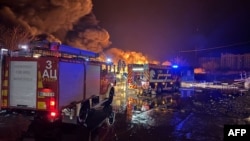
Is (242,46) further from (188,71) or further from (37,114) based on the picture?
(37,114)

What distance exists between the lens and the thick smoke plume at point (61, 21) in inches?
1494

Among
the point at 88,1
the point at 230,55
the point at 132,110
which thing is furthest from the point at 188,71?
the point at 132,110

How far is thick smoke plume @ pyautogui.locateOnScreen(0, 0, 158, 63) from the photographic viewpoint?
3794 centimetres

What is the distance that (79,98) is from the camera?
9.71 metres

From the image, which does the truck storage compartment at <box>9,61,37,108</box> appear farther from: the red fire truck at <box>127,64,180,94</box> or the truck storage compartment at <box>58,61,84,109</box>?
the red fire truck at <box>127,64,180,94</box>

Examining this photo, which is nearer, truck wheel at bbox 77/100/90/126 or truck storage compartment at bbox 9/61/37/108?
truck storage compartment at bbox 9/61/37/108

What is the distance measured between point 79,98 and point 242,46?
4980cm

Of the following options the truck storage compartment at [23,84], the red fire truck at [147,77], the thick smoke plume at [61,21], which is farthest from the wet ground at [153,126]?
the thick smoke plume at [61,21]

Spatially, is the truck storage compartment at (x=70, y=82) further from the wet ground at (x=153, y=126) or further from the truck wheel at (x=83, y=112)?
the wet ground at (x=153, y=126)

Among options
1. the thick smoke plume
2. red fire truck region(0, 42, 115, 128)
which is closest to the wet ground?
red fire truck region(0, 42, 115, 128)

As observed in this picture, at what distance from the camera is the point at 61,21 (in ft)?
147

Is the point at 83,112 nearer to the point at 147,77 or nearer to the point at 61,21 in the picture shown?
the point at 147,77

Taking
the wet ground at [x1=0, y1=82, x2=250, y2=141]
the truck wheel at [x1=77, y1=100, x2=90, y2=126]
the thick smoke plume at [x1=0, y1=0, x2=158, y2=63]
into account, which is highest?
the thick smoke plume at [x1=0, y1=0, x2=158, y2=63]

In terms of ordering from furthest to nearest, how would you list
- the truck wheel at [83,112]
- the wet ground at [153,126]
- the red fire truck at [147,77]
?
the red fire truck at [147,77] → the truck wheel at [83,112] → the wet ground at [153,126]
